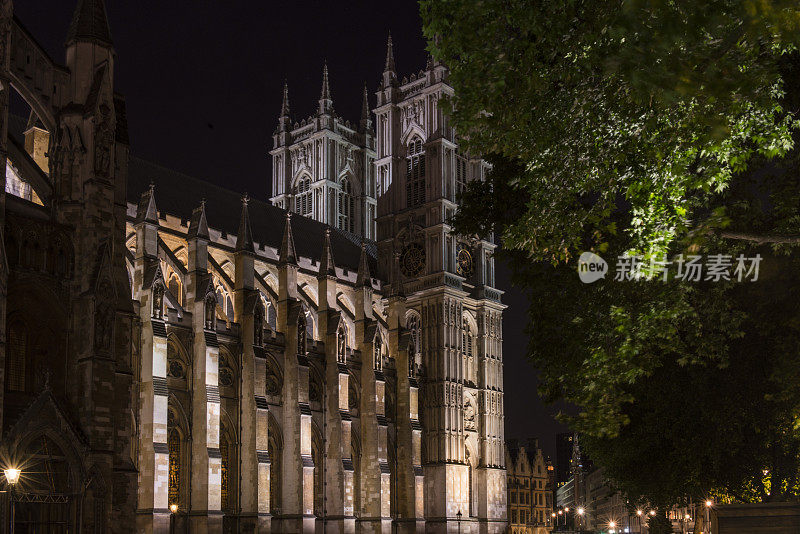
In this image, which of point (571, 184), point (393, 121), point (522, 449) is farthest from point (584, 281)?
point (522, 449)

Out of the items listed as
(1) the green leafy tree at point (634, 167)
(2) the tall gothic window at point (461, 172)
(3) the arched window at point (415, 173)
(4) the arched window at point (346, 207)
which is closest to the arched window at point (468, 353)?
(3) the arched window at point (415, 173)

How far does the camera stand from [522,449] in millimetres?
100312

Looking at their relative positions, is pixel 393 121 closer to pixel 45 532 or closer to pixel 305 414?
pixel 305 414


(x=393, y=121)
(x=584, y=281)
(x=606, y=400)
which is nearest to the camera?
(x=606, y=400)

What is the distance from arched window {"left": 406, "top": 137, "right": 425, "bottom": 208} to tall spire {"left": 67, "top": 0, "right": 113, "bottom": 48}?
36373 millimetres

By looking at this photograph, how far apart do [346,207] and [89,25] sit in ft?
147

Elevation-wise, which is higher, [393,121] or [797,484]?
[393,121]

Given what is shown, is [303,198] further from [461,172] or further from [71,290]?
[71,290]

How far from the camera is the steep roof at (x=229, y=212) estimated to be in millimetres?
48031

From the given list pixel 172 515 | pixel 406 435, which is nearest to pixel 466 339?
pixel 406 435

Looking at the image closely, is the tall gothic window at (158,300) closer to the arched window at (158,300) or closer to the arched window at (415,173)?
the arched window at (158,300)

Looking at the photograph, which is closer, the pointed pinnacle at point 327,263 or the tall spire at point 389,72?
the pointed pinnacle at point 327,263

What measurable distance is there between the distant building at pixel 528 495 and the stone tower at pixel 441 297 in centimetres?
3950

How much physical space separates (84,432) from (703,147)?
Result: 1475cm
